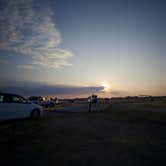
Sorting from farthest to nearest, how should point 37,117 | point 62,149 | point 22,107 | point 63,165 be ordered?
1. point 37,117
2. point 22,107
3. point 62,149
4. point 63,165

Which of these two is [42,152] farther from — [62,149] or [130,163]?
[130,163]

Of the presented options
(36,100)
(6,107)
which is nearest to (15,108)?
(6,107)

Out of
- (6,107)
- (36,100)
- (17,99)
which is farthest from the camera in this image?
(36,100)

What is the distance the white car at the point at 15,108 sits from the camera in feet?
33.4

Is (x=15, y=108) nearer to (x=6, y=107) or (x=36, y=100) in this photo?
(x=6, y=107)

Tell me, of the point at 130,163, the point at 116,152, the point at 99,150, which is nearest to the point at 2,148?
the point at 99,150

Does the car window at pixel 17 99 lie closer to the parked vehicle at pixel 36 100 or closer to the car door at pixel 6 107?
the car door at pixel 6 107

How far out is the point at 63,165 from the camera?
424cm

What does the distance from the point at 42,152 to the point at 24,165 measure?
101 cm

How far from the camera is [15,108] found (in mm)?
10844

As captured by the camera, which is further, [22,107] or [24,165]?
[22,107]

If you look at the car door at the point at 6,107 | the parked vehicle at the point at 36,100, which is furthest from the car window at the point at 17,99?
the parked vehicle at the point at 36,100

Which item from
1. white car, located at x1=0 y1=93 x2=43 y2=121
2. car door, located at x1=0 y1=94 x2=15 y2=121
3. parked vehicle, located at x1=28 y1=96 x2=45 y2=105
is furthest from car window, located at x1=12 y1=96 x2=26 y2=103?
parked vehicle, located at x1=28 y1=96 x2=45 y2=105

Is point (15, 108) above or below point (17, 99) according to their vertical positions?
below
